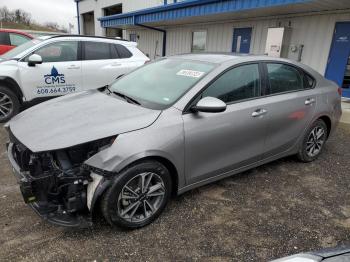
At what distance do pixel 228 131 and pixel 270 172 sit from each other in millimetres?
1365

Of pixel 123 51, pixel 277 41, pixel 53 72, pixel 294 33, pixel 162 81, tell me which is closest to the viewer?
pixel 162 81

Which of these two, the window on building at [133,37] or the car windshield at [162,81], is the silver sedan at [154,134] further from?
the window on building at [133,37]

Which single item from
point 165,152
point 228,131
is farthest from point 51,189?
point 228,131

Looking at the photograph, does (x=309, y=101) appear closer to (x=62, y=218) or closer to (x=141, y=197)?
(x=141, y=197)

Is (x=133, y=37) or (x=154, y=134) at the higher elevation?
(x=133, y=37)

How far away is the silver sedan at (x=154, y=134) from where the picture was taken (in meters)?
2.40

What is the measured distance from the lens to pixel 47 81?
589 cm

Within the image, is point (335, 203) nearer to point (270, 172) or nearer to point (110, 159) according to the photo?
point (270, 172)

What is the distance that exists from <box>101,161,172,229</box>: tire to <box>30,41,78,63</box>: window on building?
14.7 ft

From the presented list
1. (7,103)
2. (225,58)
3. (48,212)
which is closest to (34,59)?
(7,103)

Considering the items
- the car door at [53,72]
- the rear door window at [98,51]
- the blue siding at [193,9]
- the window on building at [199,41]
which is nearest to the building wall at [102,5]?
the blue siding at [193,9]

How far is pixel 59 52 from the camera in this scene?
614 cm

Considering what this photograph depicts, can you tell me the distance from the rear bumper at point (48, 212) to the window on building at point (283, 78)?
103 inches

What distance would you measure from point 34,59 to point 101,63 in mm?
1468
